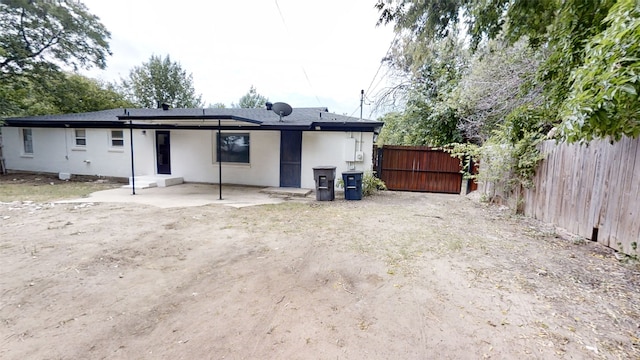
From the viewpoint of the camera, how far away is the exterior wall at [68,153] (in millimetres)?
11289

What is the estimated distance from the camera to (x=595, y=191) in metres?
4.41

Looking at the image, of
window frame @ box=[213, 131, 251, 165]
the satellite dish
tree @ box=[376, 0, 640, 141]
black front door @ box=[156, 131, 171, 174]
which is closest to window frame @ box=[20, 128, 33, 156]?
black front door @ box=[156, 131, 171, 174]

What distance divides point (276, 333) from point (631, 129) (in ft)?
15.1

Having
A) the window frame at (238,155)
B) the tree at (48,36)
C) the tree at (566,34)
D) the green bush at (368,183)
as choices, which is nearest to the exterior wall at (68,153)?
the window frame at (238,155)

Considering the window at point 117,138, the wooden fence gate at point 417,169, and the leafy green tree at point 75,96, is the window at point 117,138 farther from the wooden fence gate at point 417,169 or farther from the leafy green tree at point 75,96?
the wooden fence gate at point 417,169

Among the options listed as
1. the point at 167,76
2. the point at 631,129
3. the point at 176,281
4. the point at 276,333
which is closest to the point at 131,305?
the point at 176,281

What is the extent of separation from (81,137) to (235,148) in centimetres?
704

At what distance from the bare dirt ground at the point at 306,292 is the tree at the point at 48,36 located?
13.3 m

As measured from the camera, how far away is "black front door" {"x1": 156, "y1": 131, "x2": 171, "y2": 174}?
11.0 metres

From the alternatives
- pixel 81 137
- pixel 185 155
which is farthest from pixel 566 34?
pixel 81 137

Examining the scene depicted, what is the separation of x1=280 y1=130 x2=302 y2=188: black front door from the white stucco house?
4cm

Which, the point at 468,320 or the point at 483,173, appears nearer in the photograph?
the point at 468,320

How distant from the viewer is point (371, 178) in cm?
920

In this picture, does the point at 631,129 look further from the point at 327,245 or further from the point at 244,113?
the point at 244,113
